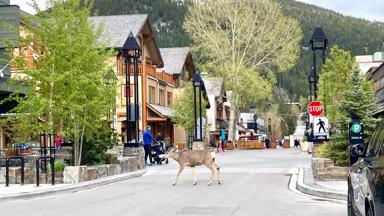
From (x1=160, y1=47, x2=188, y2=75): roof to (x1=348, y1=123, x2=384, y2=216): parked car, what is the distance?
5223cm

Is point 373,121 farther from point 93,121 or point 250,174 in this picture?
point 93,121

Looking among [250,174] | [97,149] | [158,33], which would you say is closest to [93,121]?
[97,149]

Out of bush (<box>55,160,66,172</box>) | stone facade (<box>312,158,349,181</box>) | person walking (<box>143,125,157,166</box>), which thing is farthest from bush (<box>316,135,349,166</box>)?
person walking (<box>143,125,157,166</box>)

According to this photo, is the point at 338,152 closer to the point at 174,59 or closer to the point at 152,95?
the point at 152,95

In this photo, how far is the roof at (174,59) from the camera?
61.3m

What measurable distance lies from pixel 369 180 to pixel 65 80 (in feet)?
44.2

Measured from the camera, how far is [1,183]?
18.5 metres

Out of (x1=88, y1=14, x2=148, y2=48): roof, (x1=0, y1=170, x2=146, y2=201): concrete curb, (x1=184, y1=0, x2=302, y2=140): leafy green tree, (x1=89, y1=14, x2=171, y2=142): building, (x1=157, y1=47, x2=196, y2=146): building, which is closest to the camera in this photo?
(x1=0, y1=170, x2=146, y2=201): concrete curb

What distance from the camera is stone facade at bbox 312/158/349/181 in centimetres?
Result: 1644

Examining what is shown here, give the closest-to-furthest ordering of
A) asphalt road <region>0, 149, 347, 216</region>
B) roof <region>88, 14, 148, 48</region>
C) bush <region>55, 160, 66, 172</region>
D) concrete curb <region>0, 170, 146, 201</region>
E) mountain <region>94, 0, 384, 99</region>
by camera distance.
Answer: asphalt road <region>0, 149, 347, 216</region> → concrete curb <region>0, 170, 146, 201</region> → bush <region>55, 160, 66, 172</region> → roof <region>88, 14, 148, 48</region> → mountain <region>94, 0, 384, 99</region>

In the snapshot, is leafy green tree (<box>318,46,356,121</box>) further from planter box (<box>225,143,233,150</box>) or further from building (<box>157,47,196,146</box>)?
building (<box>157,47,196,146</box>)

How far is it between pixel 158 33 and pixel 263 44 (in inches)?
4668

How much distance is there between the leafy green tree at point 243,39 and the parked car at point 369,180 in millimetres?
45039

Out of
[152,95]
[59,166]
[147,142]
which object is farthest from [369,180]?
[152,95]
